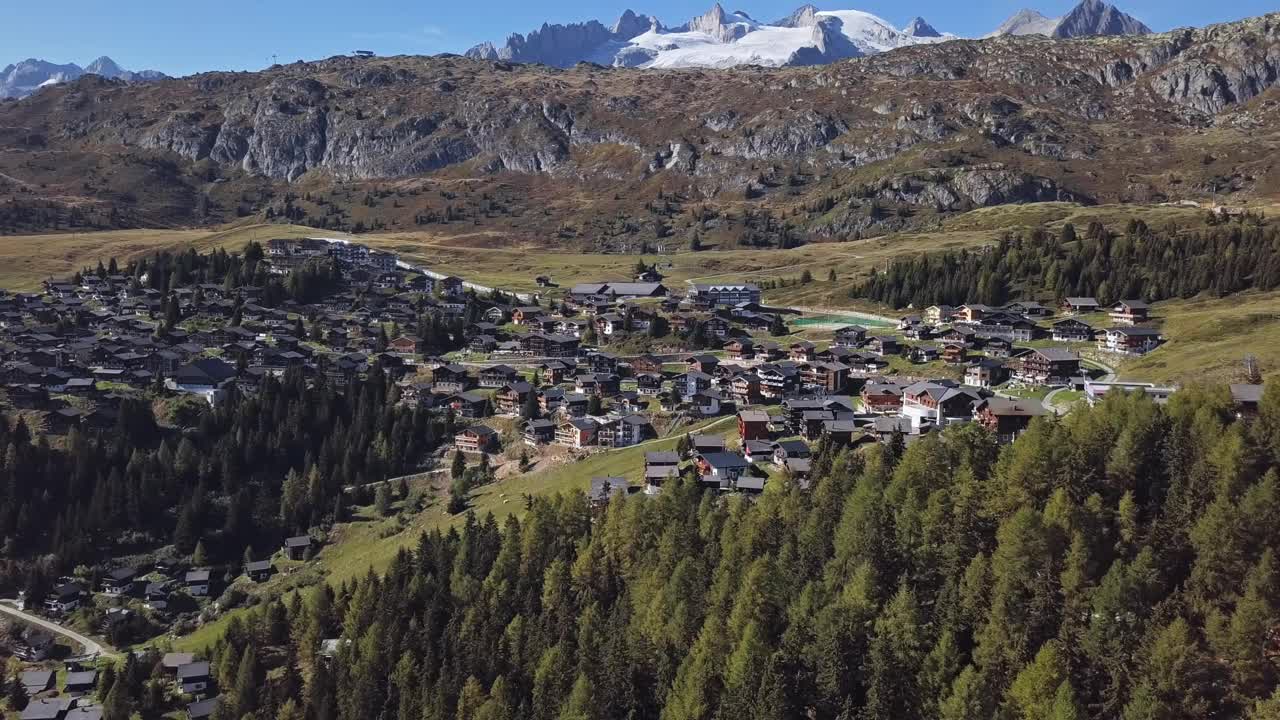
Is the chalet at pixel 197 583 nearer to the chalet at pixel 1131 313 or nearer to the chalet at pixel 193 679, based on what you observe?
the chalet at pixel 193 679

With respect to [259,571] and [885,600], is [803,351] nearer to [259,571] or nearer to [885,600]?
[259,571]

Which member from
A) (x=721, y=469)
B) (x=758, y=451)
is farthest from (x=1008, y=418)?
(x=721, y=469)

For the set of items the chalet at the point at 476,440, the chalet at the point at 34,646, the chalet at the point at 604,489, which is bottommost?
the chalet at the point at 34,646

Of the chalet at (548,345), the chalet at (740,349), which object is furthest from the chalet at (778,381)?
the chalet at (548,345)

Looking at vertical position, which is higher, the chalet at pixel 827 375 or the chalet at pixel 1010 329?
the chalet at pixel 1010 329

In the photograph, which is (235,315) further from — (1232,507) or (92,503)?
(1232,507)

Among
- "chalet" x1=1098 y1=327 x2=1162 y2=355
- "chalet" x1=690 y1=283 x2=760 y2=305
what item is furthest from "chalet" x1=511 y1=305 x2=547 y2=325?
"chalet" x1=1098 y1=327 x2=1162 y2=355
